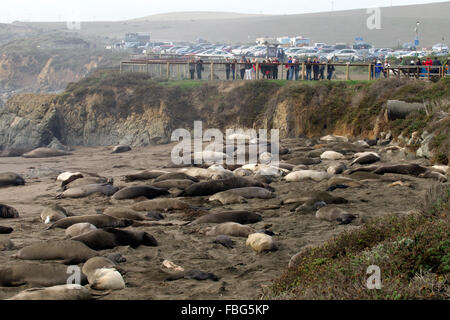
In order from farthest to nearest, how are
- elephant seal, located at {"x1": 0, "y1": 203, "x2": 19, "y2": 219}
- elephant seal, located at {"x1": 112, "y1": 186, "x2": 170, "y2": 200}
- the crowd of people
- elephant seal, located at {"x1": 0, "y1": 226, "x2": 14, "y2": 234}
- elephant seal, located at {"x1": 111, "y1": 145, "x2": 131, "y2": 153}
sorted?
elephant seal, located at {"x1": 111, "y1": 145, "x2": 131, "y2": 153} → the crowd of people → elephant seal, located at {"x1": 112, "y1": 186, "x2": 170, "y2": 200} → elephant seal, located at {"x1": 0, "y1": 203, "x2": 19, "y2": 219} → elephant seal, located at {"x1": 0, "y1": 226, "x2": 14, "y2": 234}

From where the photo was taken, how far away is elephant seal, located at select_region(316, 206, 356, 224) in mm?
10852

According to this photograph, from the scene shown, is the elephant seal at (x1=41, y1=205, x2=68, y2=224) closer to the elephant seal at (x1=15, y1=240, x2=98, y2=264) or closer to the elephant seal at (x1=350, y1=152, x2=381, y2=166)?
the elephant seal at (x1=15, y1=240, x2=98, y2=264)

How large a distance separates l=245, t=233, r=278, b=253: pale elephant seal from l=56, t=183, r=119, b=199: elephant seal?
6041 mm

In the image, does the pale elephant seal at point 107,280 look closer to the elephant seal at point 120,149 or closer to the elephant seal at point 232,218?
the elephant seal at point 232,218

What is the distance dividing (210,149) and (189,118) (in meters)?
6.00

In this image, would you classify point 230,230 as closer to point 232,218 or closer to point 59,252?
point 232,218

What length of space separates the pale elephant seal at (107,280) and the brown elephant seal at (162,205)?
16.2 feet

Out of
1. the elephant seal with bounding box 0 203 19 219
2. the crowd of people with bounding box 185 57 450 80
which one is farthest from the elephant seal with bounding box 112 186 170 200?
the crowd of people with bounding box 185 57 450 80

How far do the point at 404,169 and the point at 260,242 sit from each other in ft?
22.2

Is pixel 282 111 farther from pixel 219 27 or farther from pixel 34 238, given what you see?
pixel 219 27

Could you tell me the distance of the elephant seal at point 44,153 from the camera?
25.1 m

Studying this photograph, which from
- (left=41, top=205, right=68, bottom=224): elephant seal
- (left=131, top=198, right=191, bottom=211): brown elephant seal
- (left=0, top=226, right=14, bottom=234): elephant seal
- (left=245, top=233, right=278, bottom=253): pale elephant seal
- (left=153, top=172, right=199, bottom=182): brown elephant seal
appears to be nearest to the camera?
(left=245, top=233, right=278, bottom=253): pale elephant seal
